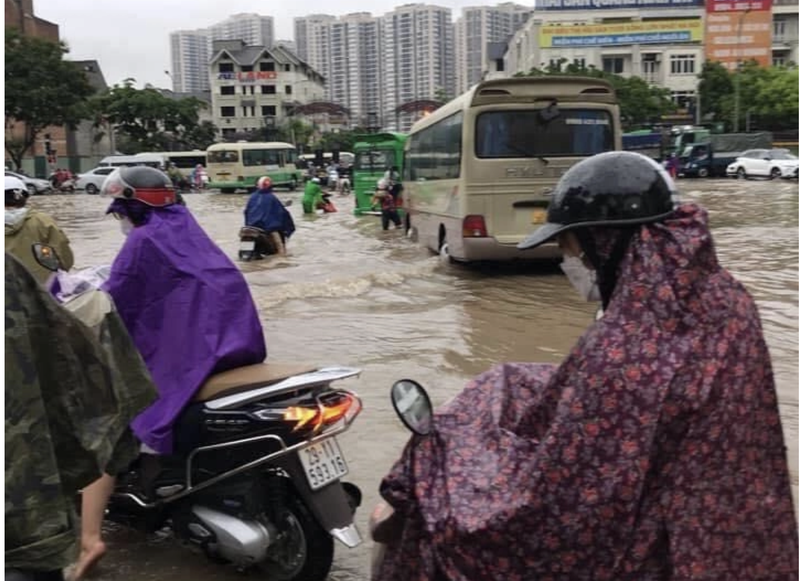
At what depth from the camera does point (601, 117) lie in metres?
10.8

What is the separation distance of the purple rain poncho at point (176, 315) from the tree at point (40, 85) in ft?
147

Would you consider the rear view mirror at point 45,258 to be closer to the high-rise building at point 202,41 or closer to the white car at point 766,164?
the white car at point 766,164

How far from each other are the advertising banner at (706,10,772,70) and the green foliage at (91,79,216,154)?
3607cm

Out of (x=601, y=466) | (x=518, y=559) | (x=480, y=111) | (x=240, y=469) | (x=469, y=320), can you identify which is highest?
(x=480, y=111)

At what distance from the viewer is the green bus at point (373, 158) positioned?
2250cm

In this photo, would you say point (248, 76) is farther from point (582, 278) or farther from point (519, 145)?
point (582, 278)

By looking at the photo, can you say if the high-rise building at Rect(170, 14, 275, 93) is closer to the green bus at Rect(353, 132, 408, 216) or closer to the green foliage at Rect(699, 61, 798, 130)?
the green foliage at Rect(699, 61, 798, 130)

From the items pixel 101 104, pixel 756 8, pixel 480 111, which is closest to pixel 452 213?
pixel 480 111

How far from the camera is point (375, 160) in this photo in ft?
74.4

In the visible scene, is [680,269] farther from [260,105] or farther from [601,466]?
[260,105]

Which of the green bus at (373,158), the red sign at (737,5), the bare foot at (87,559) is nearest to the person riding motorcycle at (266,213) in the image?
the green bus at (373,158)

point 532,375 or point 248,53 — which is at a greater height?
point 248,53

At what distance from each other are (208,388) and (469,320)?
5.74 m

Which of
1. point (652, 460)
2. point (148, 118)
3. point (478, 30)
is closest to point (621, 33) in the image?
point (148, 118)
